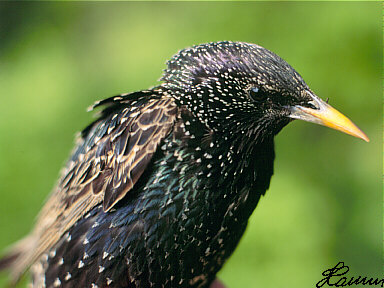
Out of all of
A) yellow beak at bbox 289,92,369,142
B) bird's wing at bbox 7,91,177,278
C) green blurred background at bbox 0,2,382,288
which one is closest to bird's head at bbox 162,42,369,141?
yellow beak at bbox 289,92,369,142

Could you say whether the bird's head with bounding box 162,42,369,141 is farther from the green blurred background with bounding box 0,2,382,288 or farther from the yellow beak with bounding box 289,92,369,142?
the green blurred background with bounding box 0,2,382,288

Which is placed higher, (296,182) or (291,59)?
(291,59)

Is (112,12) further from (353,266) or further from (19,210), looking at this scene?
(353,266)

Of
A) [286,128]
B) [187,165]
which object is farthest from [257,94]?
[286,128]

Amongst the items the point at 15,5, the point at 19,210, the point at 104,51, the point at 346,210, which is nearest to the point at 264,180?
the point at 346,210

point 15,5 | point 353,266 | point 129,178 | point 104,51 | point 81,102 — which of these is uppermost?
point 15,5

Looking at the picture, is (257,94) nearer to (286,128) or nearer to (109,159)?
(109,159)
